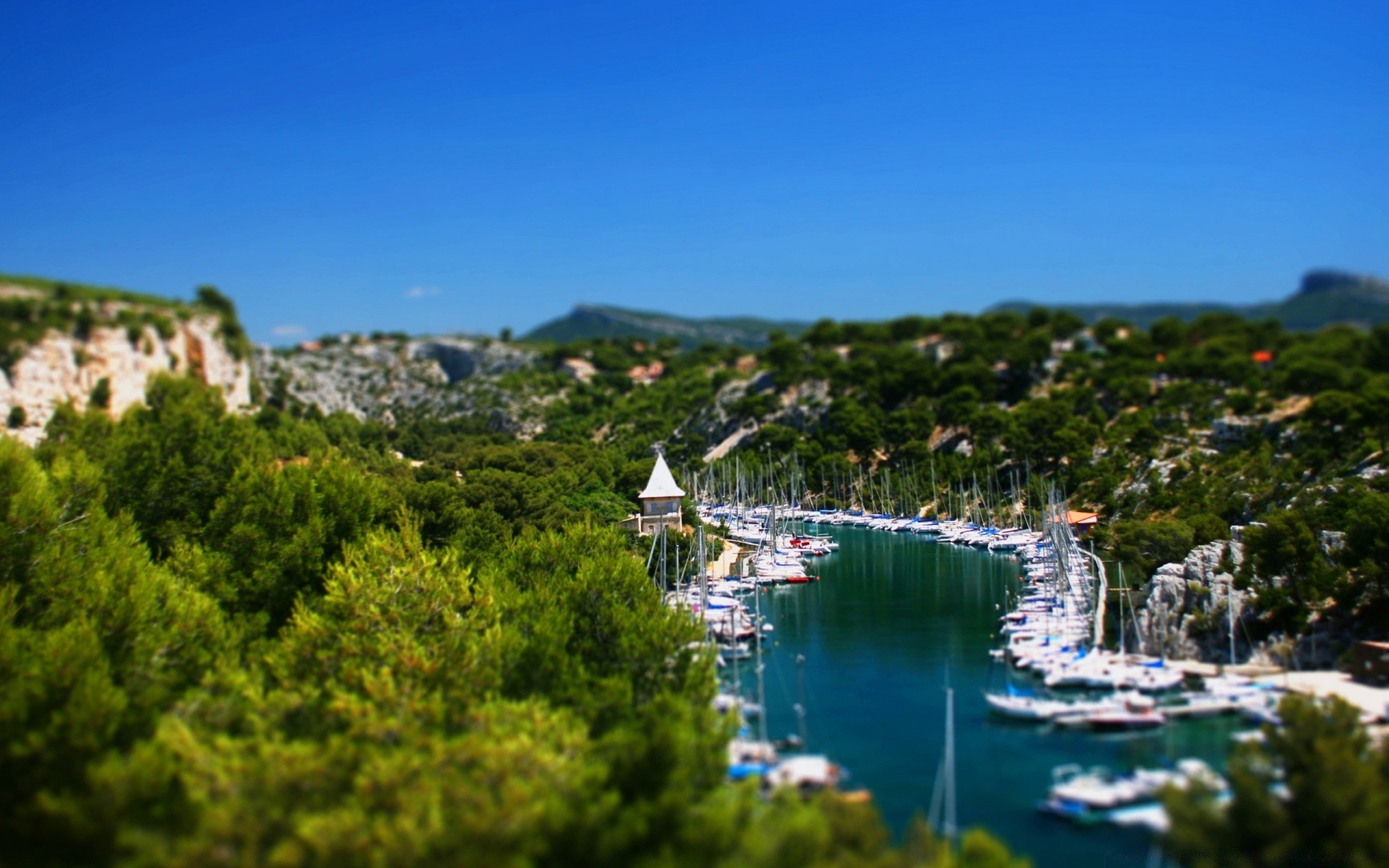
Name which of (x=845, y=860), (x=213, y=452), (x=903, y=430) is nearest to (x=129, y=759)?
(x=845, y=860)

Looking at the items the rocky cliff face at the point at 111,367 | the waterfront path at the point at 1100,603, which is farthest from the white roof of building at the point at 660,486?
the rocky cliff face at the point at 111,367

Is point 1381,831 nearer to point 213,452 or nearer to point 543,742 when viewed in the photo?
point 543,742

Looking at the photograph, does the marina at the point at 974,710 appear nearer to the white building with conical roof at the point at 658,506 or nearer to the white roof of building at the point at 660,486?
the white building with conical roof at the point at 658,506

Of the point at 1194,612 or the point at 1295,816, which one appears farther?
the point at 1194,612

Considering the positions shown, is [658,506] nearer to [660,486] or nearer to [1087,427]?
[660,486]

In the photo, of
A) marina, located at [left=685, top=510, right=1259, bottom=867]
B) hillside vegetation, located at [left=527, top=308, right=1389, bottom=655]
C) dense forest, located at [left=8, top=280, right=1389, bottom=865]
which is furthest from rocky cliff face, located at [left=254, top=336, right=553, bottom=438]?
marina, located at [left=685, top=510, right=1259, bottom=867]

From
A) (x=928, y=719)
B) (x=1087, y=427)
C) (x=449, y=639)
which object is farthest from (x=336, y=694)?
(x=1087, y=427)

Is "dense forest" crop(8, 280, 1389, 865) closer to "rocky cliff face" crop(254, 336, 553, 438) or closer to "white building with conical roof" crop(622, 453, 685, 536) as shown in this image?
"white building with conical roof" crop(622, 453, 685, 536)
